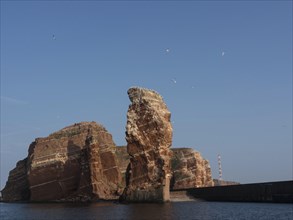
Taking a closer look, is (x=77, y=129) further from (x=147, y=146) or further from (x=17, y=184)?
(x=147, y=146)

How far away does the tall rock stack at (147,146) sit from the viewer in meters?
98.9

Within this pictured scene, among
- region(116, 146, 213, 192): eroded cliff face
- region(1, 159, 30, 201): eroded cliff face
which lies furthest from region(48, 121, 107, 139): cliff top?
region(1, 159, 30, 201): eroded cliff face

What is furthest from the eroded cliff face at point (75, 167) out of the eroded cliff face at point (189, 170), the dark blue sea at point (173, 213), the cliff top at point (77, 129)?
the dark blue sea at point (173, 213)

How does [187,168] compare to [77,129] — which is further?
[77,129]

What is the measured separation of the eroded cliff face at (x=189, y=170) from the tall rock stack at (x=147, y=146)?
6041 cm

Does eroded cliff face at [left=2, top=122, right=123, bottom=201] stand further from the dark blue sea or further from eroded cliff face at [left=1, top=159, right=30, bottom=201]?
the dark blue sea

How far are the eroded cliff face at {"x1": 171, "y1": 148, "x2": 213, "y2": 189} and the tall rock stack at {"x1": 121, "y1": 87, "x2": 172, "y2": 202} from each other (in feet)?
198

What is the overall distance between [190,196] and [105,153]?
1821 inches

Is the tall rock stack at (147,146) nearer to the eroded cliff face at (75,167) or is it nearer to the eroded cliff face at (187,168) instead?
the eroded cliff face at (75,167)

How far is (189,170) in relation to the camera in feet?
550

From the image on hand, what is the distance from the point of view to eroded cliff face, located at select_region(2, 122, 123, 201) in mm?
148875

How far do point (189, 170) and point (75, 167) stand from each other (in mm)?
43429

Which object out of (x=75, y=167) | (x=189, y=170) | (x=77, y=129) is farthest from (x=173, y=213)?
(x=77, y=129)

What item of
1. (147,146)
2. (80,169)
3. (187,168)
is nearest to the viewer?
(147,146)
